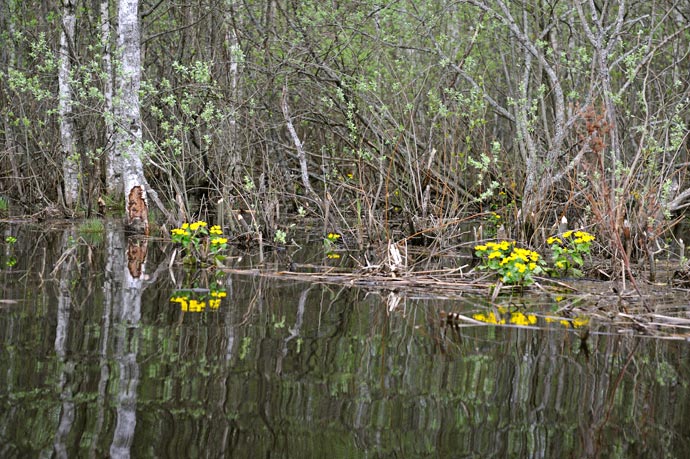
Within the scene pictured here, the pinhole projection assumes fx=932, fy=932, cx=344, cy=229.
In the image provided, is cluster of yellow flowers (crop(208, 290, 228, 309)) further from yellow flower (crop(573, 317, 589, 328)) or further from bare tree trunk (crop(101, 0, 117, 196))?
bare tree trunk (crop(101, 0, 117, 196))

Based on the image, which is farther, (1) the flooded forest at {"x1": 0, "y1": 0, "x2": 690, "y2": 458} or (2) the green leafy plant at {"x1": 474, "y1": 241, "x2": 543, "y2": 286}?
(2) the green leafy plant at {"x1": 474, "y1": 241, "x2": 543, "y2": 286}

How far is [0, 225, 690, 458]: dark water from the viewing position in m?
2.80

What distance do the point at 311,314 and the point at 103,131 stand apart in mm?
10687

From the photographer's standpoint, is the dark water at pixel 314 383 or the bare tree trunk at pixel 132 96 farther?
the bare tree trunk at pixel 132 96

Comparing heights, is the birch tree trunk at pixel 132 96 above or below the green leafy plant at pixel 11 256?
above

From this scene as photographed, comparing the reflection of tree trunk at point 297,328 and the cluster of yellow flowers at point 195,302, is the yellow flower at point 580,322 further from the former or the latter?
the cluster of yellow flowers at point 195,302

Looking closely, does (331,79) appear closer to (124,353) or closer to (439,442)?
(124,353)

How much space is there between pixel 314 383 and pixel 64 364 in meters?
0.98

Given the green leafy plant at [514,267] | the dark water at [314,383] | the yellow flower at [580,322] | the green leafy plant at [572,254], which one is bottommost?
the dark water at [314,383]

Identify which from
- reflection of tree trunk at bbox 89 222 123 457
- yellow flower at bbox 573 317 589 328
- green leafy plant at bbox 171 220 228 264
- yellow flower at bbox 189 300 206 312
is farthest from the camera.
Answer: green leafy plant at bbox 171 220 228 264

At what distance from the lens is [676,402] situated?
11.3 feet

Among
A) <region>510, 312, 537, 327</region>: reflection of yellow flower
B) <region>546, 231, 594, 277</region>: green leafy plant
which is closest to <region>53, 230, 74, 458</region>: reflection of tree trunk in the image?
<region>510, 312, 537, 327</region>: reflection of yellow flower

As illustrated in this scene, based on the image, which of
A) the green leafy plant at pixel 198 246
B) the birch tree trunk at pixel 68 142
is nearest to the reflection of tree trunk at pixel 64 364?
the green leafy plant at pixel 198 246

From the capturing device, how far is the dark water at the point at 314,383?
2797 millimetres
